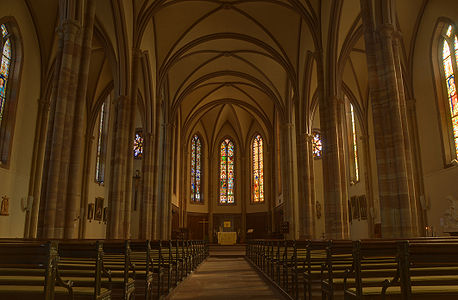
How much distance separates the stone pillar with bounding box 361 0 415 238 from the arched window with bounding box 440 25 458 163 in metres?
6.36

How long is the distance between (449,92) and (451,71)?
0.81m

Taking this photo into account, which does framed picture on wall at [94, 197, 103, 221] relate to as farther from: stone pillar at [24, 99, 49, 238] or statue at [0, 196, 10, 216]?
statue at [0, 196, 10, 216]

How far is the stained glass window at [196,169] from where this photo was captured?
34312 mm

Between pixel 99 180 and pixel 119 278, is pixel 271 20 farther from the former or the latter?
pixel 119 278

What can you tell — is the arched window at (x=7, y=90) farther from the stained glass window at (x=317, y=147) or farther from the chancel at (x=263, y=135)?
the stained glass window at (x=317, y=147)

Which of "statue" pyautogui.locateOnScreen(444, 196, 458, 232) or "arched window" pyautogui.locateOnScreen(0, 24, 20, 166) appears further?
"arched window" pyautogui.locateOnScreen(0, 24, 20, 166)

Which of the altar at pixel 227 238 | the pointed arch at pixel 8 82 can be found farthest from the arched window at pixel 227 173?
the pointed arch at pixel 8 82

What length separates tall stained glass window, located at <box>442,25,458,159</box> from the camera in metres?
14.5

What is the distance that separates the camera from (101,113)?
24312 millimetres

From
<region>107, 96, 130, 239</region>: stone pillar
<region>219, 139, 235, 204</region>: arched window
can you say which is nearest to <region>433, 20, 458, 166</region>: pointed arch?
<region>107, 96, 130, 239</region>: stone pillar

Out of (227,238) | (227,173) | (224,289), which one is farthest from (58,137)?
(227,173)

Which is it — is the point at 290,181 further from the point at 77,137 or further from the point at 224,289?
the point at 224,289

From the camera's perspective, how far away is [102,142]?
24.5 m

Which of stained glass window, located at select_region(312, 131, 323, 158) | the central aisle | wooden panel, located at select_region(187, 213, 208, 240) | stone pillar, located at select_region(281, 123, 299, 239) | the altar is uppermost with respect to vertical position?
stained glass window, located at select_region(312, 131, 323, 158)
